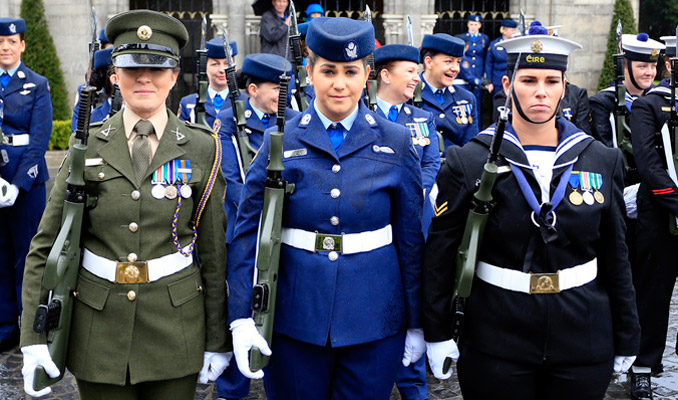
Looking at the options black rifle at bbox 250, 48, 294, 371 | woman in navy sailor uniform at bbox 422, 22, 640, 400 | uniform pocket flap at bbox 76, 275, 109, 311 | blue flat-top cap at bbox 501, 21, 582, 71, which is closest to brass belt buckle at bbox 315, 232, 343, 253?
black rifle at bbox 250, 48, 294, 371

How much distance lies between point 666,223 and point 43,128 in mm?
4403

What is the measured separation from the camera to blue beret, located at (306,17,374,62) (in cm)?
301

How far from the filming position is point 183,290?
314cm

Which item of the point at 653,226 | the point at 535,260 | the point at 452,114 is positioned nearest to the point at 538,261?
the point at 535,260

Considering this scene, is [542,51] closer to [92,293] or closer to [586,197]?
[586,197]

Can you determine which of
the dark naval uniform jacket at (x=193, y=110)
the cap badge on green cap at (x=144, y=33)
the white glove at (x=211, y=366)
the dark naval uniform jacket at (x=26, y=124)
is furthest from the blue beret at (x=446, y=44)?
the white glove at (x=211, y=366)

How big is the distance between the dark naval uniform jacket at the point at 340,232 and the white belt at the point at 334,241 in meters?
0.02

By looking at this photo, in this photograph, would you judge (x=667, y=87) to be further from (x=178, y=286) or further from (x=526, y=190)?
(x=178, y=286)

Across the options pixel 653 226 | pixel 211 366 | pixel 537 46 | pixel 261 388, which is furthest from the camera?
pixel 261 388

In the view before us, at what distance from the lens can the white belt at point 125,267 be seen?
3062 millimetres

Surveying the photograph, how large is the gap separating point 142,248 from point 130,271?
10 centimetres

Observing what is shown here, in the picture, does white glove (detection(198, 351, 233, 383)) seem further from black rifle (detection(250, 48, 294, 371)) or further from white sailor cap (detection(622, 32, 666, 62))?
white sailor cap (detection(622, 32, 666, 62))

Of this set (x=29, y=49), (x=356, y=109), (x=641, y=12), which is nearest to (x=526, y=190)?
(x=356, y=109)

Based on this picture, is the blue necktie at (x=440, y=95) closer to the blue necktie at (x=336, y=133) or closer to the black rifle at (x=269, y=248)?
the blue necktie at (x=336, y=133)
